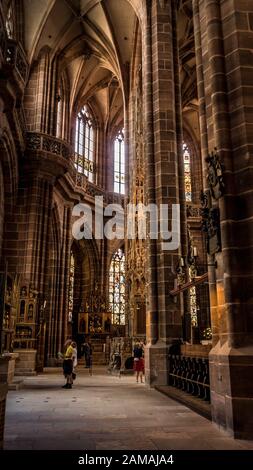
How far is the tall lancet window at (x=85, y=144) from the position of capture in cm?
2692

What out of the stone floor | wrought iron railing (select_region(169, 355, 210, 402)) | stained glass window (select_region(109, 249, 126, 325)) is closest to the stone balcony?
stained glass window (select_region(109, 249, 126, 325))

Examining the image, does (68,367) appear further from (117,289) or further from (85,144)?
(85,144)

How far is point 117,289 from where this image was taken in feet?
90.4

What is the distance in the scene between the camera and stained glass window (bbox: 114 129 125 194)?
28866mm

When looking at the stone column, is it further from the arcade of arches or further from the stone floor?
the stone floor

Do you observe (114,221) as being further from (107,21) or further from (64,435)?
(64,435)

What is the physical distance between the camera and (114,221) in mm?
27922

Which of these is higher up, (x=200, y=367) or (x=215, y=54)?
(x=215, y=54)

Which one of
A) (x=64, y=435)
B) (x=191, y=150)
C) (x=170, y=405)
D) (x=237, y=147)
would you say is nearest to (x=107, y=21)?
(x=191, y=150)

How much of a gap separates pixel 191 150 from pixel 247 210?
82.5ft

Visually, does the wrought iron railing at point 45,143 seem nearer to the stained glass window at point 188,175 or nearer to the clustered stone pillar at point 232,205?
the stained glass window at point 188,175

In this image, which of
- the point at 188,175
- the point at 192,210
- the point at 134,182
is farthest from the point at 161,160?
the point at 188,175

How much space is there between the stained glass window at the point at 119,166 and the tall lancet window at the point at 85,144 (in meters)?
1.89

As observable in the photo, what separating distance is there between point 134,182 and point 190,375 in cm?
987
